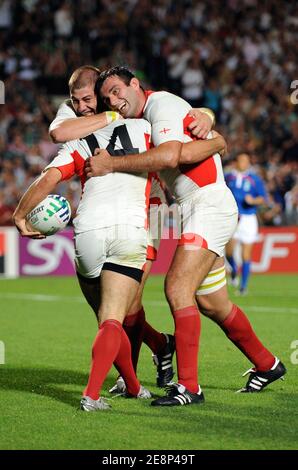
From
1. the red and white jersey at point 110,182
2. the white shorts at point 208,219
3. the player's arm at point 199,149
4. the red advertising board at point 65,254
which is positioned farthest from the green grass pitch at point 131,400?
the red advertising board at point 65,254

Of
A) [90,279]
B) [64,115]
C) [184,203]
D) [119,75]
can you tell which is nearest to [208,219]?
[184,203]

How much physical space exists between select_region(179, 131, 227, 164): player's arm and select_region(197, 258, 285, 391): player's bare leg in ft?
2.53

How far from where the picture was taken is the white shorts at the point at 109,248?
6.19 metres

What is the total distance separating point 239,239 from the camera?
55.0 feet

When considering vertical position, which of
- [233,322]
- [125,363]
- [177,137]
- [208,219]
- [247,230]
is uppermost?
[177,137]

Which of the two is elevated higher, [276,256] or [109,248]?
[109,248]

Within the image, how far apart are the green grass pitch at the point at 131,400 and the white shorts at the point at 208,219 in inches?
41.1

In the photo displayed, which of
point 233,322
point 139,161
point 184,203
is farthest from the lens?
point 233,322

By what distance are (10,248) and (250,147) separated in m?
6.00

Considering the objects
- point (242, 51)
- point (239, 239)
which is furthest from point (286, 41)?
point (239, 239)

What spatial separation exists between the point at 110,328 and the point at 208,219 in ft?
3.40

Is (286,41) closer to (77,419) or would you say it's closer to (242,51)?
(242,51)

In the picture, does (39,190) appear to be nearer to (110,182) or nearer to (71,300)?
(110,182)

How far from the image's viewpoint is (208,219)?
6.54 meters
